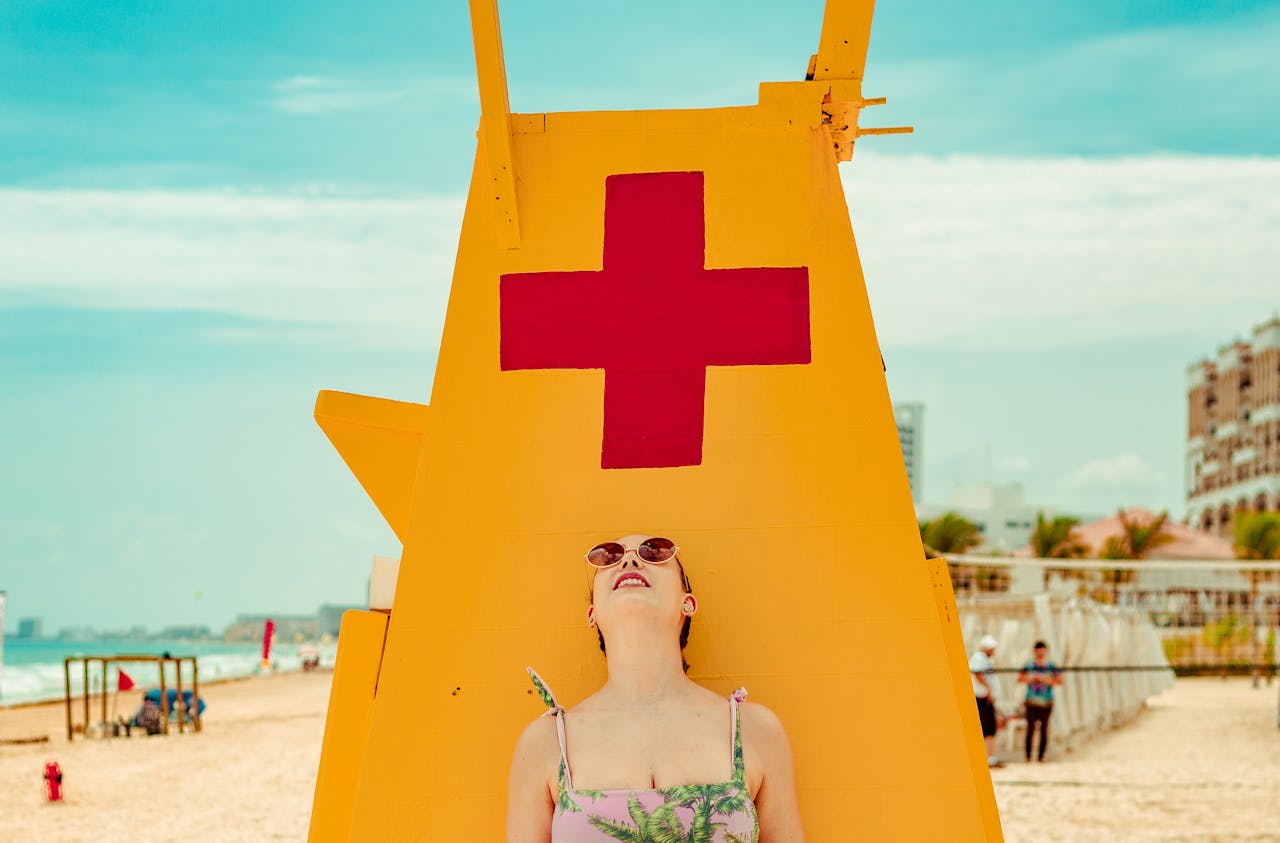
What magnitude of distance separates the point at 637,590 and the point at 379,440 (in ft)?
4.27

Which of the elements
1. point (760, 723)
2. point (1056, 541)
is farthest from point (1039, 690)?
point (1056, 541)

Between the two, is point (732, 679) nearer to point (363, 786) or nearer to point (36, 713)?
point (363, 786)

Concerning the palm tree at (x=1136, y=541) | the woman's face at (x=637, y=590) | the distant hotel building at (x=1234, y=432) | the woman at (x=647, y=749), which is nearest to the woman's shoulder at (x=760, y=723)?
the woman at (x=647, y=749)

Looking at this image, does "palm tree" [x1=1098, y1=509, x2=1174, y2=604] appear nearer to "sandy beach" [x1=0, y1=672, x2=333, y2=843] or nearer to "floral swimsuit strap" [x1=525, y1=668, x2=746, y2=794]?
"sandy beach" [x1=0, y1=672, x2=333, y2=843]

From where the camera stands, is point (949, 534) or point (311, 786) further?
point (949, 534)

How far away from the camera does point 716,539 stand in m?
3.50

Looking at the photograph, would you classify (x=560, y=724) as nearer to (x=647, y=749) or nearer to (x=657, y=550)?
(x=647, y=749)

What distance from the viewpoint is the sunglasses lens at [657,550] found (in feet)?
10.4

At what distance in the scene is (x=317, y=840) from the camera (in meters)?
3.59

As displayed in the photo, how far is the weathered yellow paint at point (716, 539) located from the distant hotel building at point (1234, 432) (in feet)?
258

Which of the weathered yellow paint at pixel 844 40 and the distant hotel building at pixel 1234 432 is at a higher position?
the distant hotel building at pixel 1234 432

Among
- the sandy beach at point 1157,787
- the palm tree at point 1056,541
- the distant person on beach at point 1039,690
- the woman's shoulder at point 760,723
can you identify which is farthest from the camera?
the palm tree at point 1056,541

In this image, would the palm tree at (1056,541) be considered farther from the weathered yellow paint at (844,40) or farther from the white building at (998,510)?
the white building at (998,510)

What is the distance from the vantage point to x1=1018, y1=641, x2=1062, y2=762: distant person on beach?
1489 cm
